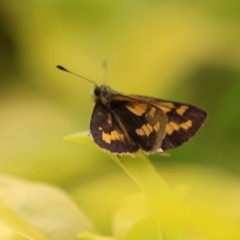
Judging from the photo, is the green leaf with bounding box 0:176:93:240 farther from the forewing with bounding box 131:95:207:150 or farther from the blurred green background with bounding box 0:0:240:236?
the blurred green background with bounding box 0:0:240:236

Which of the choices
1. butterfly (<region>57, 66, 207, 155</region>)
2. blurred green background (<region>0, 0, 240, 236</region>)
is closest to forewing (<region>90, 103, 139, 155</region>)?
butterfly (<region>57, 66, 207, 155</region>)

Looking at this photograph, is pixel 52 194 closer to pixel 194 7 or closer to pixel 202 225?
pixel 202 225

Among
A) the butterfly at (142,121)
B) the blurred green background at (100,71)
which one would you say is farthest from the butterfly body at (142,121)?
the blurred green background at (100,71)

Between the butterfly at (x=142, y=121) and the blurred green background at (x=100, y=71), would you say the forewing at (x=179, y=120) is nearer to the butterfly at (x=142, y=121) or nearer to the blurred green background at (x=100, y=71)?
the butterfly at (x=142, y=121)

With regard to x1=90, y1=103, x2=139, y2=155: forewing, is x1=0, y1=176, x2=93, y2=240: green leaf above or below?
below

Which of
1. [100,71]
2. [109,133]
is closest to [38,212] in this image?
[109,133]

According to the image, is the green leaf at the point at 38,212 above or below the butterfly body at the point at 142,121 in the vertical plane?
below

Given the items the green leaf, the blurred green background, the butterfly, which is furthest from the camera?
the blurred green background
